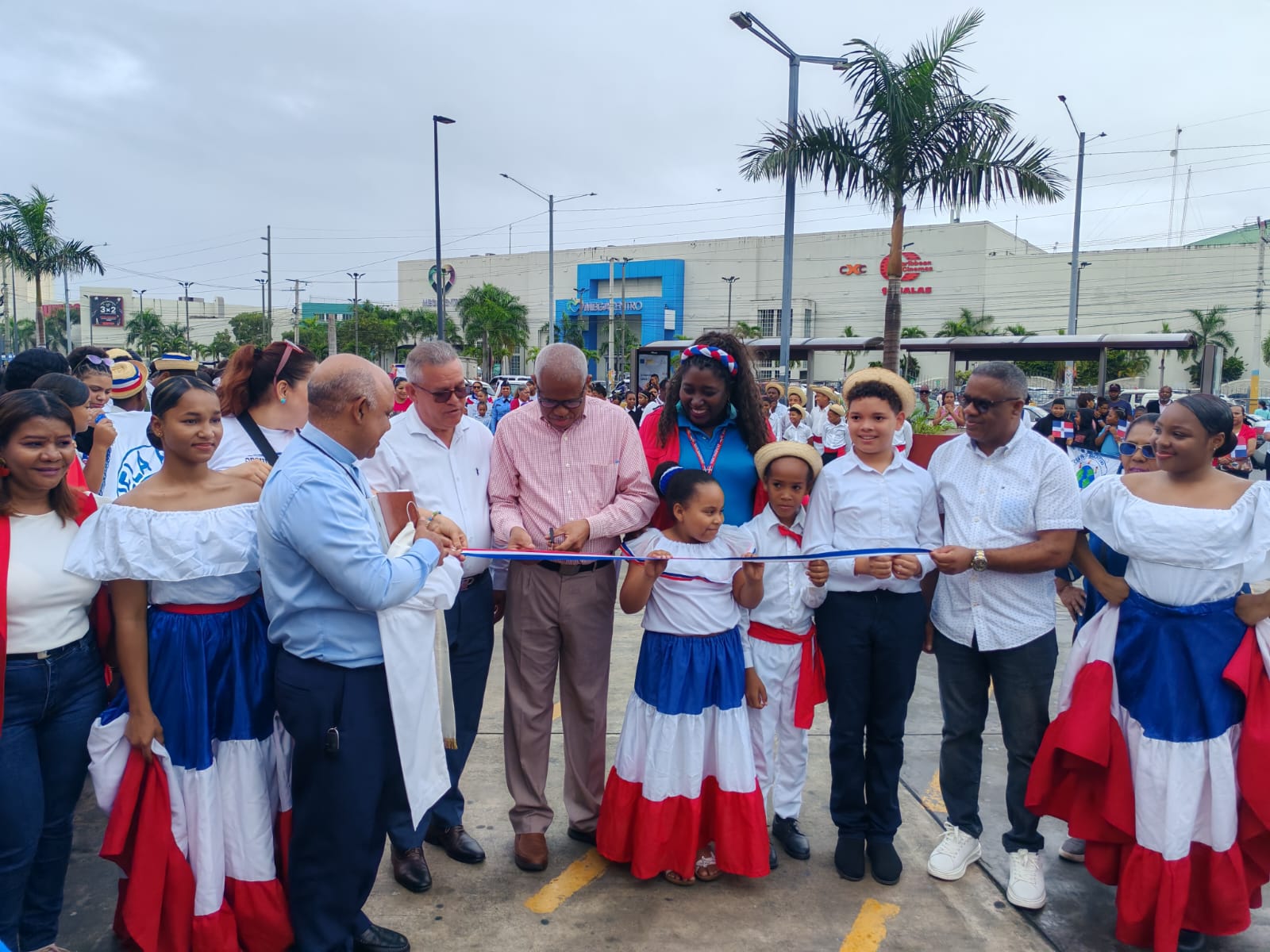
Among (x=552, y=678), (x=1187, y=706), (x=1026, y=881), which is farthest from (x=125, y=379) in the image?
(x=1187, y=706)

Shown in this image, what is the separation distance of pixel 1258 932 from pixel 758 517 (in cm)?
241

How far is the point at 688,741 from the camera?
3.44 m

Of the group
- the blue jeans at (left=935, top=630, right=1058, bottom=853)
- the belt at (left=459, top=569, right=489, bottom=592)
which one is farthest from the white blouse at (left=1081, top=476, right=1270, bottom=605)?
the belt at (left=459, top=569, right=489, bottom=592)

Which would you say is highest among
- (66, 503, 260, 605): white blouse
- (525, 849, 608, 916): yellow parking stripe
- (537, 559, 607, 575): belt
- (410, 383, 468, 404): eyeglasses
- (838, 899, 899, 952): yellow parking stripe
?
(410, 383, 468, 404): eyeglasses

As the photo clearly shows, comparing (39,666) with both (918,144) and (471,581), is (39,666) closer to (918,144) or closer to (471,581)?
(471,581)

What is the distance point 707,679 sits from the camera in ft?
11.4

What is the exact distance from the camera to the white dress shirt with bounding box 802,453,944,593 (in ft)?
11.6

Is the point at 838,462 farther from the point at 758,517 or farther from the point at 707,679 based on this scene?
the point at 707,679

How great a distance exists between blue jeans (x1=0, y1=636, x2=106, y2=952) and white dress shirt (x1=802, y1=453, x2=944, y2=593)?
259 cm

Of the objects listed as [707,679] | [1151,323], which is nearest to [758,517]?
[707,679]

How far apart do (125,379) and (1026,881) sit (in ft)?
17.3

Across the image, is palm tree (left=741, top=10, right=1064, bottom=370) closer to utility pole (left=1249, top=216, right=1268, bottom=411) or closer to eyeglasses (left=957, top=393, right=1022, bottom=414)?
eyeglasses (left=957, top=393, right=1022, bottom=414)

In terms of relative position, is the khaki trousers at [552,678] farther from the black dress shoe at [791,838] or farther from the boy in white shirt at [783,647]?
the black dress shoe at [791,838]

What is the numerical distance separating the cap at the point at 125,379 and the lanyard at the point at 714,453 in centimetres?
346
